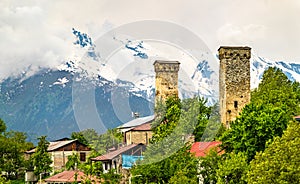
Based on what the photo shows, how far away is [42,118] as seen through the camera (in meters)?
133

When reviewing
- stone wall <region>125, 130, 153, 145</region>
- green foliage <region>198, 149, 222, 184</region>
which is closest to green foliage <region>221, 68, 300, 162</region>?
green foliage <region>198, 149, 222, 184</region>

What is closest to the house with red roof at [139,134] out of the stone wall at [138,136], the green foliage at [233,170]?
the stone wall at [138,136]

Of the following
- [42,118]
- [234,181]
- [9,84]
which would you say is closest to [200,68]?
[234,181]

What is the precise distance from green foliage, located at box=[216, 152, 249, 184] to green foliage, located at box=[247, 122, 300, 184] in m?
4.84

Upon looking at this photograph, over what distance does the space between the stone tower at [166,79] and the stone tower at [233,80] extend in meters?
9.76

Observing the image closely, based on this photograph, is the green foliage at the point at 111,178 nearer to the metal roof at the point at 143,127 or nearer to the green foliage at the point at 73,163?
the metal roof at the point at 143,127

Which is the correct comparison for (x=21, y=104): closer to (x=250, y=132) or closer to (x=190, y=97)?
(x=190, y=97)

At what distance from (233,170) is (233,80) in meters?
28.5

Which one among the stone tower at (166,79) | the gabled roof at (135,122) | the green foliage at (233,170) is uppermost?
the stone tower at (166,79)

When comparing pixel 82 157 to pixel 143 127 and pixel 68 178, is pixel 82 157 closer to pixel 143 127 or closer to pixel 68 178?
pixel 143 127

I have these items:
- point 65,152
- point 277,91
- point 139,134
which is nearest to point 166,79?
point 139,134

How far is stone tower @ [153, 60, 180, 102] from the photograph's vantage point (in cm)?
7569

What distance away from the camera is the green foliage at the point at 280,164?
103 feet

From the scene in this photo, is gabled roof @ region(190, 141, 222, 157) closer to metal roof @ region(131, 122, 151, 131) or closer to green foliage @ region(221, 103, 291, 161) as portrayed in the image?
green foliage @ region(221, 103, 291, 161)
